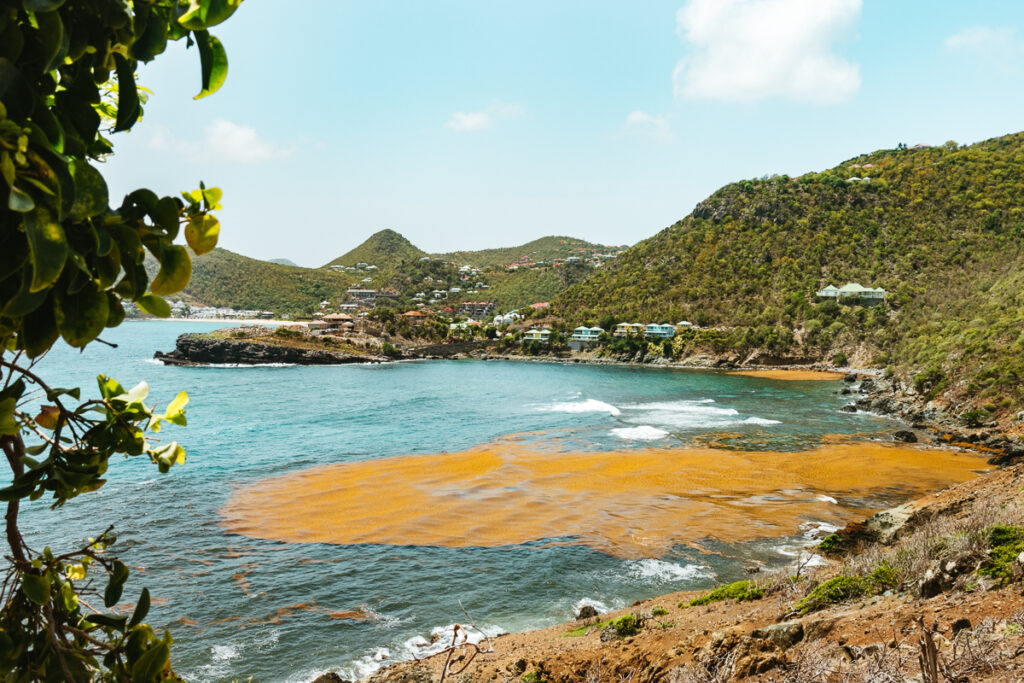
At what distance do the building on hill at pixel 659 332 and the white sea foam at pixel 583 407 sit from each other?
40709 mm

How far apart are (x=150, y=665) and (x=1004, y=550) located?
805 cm

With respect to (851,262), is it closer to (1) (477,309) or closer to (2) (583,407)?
(2) (583,407)

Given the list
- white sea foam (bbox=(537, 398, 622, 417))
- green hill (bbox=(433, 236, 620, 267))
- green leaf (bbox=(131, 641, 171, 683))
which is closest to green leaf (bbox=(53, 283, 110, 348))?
green leaf (bbox=(131, 641, 171, 683))

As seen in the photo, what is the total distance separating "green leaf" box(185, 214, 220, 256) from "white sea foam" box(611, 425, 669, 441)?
27.4 m

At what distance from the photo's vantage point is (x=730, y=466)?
70.9 ft

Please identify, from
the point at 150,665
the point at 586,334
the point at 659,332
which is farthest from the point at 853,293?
the point at 150,665

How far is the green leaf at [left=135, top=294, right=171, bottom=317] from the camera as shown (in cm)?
116

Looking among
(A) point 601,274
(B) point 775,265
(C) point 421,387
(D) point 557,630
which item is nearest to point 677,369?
(B) point 775,265

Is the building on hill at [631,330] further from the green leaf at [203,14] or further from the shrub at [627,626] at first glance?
the green leaf at [203,14]

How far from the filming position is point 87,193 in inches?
Answer: 36.6

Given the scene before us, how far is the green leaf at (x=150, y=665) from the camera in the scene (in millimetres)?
1295

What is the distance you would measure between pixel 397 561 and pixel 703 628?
803 cm

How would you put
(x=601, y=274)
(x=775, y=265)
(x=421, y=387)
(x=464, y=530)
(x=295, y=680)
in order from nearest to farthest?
(x=295, y=680) → (x=464, y=530) → (x=421, y=387) → (x=775, y=265) → (x=601, y=274)

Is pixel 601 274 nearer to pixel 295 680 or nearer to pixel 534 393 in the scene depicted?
pixel 534 393
